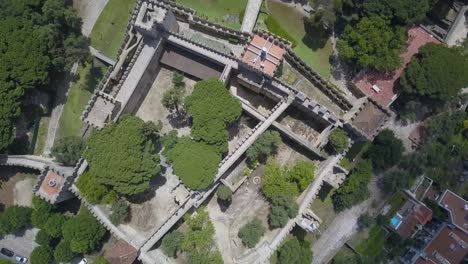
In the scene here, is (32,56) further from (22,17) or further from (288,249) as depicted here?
(288,249)

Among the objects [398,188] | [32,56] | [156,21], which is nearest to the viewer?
[156,21]

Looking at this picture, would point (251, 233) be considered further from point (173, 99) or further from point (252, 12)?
point (252, 12)

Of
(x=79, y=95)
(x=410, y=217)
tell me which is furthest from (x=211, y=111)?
(x=410, y=217)

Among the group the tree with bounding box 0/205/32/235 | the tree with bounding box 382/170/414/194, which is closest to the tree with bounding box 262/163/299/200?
the tree with bounding box 382/170/414/194

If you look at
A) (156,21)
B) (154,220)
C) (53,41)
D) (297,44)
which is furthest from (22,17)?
(297,44)

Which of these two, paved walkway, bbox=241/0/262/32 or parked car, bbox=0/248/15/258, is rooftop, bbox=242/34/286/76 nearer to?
paved walkway, bbox=241/0/262/32

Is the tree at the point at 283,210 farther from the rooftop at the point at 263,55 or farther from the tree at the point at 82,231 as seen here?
the tree at the point at 82,231

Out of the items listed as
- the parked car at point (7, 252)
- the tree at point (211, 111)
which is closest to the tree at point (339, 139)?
the tree at point (211, 111)
